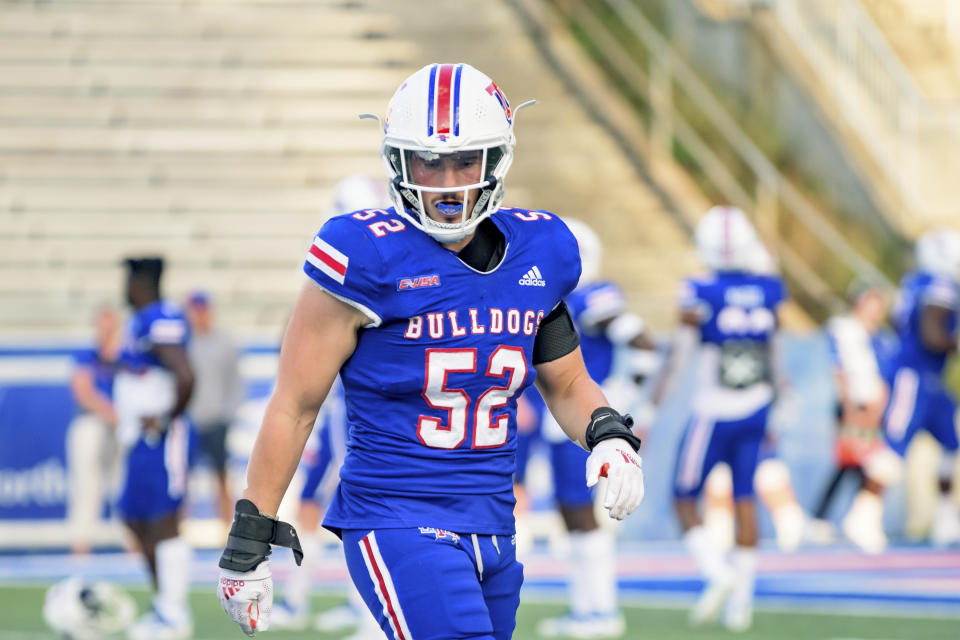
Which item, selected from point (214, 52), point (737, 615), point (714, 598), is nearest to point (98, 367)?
point (714, 598)

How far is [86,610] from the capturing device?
7.75m

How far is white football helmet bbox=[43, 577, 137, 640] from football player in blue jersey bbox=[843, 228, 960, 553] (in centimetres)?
564

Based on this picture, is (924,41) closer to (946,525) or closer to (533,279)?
(946,525)

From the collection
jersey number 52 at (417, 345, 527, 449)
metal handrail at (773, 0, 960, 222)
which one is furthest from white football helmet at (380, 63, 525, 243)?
metal handrail at (773, 0, 960, 222)

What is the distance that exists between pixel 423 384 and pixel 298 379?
0.29 m

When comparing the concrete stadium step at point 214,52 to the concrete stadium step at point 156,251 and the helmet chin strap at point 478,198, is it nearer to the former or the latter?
the concrete stadium step at point 156,251

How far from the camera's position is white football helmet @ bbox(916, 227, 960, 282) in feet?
36.7

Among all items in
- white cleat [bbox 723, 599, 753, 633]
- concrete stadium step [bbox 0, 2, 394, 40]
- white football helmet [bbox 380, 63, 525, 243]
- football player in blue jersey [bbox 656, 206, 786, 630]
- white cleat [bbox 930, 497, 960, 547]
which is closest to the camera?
white football helmet [bbox 380, 63, 525, 243]

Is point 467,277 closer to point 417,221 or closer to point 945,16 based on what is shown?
point 417,221

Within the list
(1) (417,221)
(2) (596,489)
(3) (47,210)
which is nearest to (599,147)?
(3) (47,210)

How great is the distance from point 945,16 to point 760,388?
10.7 m

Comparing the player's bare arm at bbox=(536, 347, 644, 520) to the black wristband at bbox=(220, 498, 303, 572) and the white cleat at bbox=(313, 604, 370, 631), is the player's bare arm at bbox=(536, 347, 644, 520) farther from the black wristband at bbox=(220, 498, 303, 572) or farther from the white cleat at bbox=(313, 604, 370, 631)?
the white cleat at bbox=(313, 604, 370, 631)

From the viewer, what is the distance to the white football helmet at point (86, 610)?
773 centimetres

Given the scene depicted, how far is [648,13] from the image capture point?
57.4ft
